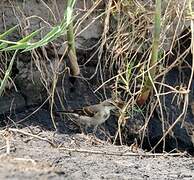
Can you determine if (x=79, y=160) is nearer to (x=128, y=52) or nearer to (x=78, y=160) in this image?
(x=78, y=160)

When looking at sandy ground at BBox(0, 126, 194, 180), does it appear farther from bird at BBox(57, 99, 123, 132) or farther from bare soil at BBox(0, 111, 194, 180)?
bird at BBox(57, 99, 123, 132)

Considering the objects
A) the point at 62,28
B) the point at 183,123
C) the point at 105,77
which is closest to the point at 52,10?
the point at 105,77

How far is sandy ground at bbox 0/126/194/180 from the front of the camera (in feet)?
10.3

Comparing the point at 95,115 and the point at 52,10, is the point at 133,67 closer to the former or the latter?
the point at 95,115

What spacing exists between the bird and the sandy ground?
30 centimetres

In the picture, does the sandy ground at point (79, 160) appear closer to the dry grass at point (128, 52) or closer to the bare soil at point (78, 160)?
the bare soil at point (78, 160)

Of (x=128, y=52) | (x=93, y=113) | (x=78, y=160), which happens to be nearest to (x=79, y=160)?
(x=78, y=160)

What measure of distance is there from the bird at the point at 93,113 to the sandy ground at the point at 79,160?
298mm

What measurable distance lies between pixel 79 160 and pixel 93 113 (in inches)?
43.4

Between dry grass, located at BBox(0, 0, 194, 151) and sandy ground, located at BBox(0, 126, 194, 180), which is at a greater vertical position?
dry grass, located at BBox(0, 0, 194, 151)

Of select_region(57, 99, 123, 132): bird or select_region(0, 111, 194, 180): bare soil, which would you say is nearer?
select_region(0, 111, 194, 180): bare soil

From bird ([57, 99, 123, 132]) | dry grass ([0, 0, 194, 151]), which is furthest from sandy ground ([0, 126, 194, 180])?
dry grass ([0, 0, 194, 151])

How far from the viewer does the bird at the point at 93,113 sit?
467 centimetres

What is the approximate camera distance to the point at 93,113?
4.69m
